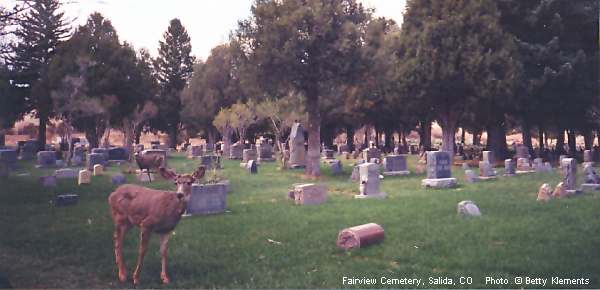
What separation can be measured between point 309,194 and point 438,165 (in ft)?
21.1

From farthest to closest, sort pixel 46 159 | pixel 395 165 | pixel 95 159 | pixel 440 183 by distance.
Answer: pixel 46 159
pixel 95 159
pixel 395 165
pixel 440 183

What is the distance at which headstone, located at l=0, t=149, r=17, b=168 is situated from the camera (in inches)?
779

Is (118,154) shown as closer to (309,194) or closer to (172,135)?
(172,135)

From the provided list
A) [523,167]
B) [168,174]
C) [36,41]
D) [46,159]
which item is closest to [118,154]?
[46,159]

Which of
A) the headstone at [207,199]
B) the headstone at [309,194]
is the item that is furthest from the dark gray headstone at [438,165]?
the headstone at [207,199]

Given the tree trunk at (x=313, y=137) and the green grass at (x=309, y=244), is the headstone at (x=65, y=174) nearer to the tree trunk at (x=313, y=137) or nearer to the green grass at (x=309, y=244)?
the green grass at (x=309, y=244)

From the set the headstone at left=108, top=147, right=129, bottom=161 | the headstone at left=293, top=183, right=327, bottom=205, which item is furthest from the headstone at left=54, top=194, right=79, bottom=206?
the headstone at left=108, top=147, right=129, bottom=161

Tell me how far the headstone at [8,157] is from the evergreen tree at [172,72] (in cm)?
697

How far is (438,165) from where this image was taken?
58.3 ft

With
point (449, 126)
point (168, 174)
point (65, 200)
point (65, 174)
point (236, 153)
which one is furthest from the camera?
point (236, 153)

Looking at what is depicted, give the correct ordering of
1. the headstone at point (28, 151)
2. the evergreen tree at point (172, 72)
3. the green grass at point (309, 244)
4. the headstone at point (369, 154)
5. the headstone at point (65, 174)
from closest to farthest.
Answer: the green grass at point (309, 244) < the evergreen tree at point (172, 72) < the headstone at point (65, 174) < the headstone at point (28, 151) < the headstone at point (369, 154)

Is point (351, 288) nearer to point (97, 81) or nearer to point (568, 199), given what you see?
point (568, 199)

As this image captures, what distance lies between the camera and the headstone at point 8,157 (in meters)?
19.8

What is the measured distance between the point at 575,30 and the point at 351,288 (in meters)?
24.0
